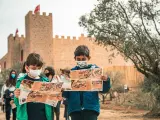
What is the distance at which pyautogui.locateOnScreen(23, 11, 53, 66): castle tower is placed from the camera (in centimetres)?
6041

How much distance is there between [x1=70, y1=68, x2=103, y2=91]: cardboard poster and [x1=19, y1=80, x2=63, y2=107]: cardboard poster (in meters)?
0.30

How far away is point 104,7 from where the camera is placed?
17406mm

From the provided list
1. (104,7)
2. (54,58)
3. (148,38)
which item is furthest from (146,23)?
(54,58)

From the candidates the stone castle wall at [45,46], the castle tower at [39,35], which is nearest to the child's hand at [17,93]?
the stone castle wall at [45,46]

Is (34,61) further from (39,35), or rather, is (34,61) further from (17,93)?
(39,35)

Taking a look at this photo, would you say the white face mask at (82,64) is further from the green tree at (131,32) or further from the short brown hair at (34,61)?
the green tree at (131,32)

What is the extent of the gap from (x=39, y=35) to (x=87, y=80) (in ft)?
184

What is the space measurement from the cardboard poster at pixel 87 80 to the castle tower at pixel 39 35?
5502 cm

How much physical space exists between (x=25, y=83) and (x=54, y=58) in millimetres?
58372

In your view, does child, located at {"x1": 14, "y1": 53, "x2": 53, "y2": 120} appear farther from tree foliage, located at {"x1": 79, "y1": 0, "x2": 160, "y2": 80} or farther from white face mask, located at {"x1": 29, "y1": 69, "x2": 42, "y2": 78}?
tree foliage, located at {"x1": 79, "y1": 0, "x2": 160, "y2": 80}

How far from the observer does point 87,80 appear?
5.48 m

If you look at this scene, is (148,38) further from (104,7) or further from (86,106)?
(86,106)

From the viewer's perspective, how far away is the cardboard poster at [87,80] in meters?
5.39

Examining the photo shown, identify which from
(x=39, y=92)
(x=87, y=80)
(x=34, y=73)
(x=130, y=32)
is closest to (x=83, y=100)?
(x=87, y=80)
